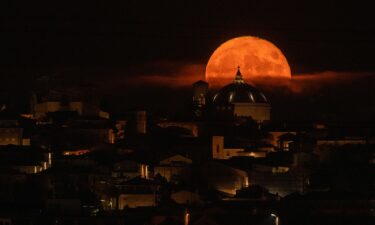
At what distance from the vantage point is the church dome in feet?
245

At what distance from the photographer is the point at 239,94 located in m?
75.2

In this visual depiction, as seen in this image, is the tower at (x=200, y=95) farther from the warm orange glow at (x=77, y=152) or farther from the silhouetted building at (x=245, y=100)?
the warm orange glow at (x=77, y=152)

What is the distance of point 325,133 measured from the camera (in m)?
64.4

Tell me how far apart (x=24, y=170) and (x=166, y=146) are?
953 centimetres

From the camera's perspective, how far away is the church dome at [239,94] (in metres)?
74.8

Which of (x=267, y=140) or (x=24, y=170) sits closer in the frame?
(x=24, y=170)

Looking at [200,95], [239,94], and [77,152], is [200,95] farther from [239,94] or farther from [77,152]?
[77,152]

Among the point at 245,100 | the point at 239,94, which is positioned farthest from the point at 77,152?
the point at 239,94

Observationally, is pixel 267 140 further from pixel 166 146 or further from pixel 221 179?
pixel 221 179

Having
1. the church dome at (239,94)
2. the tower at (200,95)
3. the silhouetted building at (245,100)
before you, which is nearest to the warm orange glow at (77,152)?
the tower at (200,95)

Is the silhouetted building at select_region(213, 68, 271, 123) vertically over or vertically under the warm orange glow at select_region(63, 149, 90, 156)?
over

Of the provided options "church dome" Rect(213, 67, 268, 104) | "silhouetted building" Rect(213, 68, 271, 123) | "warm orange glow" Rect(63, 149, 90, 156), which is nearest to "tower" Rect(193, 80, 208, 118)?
"silhouetted building" Rect(213, 68, 271, 123)

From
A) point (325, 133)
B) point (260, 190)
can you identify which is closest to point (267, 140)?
point (325, 133)

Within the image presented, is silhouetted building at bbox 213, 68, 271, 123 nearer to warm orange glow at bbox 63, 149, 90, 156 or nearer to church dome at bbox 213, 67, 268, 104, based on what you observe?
church dome at bbox 213, 67, 268, 104
